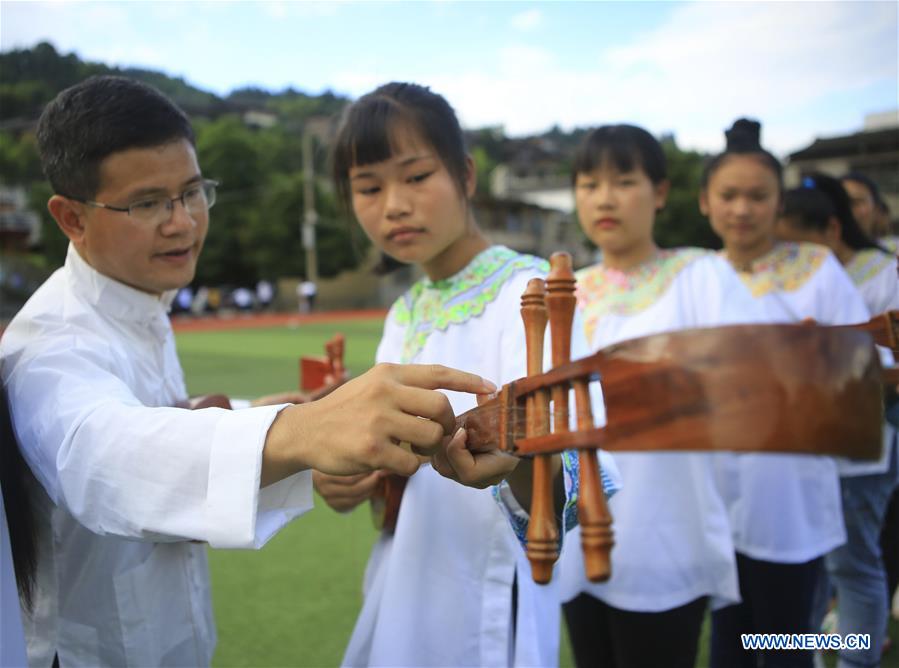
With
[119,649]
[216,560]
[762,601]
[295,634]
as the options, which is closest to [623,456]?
[762,601]

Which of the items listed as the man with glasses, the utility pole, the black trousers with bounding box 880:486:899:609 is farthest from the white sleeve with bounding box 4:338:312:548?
the utility pole

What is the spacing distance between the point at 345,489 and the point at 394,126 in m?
0.80

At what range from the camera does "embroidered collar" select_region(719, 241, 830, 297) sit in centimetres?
249

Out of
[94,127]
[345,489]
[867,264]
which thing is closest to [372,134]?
[94,127]

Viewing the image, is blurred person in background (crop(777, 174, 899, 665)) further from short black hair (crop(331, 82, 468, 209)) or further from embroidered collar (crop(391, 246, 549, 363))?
short black hair (crop(331, 82, 468, 209))

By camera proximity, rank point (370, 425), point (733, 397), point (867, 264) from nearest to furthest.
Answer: point (733, 397)
point (370, 425)
point (867, 264)

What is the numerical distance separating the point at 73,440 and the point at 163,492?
179 mm

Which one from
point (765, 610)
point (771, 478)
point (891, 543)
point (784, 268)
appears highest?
point (784, 268)

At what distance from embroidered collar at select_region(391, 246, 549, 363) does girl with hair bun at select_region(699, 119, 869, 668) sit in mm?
1057

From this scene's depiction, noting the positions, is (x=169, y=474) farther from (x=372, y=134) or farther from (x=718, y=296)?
Answer: (x=718, y=296)

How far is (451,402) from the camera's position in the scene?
150 cm

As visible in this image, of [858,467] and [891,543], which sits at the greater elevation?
[858,467]

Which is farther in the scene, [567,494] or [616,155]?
[616,155]

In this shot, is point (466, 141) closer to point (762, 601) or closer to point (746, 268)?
point (746, 268)
